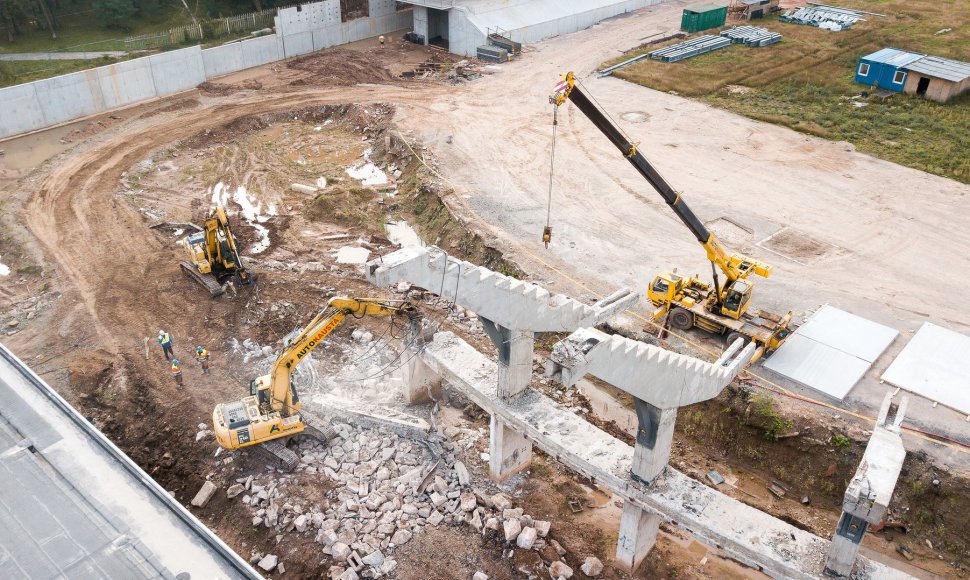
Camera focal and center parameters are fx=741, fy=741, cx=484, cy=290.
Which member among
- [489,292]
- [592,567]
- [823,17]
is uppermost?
[823,17]

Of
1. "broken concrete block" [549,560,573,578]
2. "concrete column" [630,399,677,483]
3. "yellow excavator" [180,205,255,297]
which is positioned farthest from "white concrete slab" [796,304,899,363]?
"yellow excavator" [180,205,255,297]

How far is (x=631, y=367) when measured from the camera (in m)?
14.5

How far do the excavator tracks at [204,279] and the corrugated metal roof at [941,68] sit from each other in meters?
39.2

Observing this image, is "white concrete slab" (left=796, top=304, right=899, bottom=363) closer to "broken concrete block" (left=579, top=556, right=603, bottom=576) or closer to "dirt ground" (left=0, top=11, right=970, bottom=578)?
"dirt ground" (left=0, top=11, right=970, bottom=578)

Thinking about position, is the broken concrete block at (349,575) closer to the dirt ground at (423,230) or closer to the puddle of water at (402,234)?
the dirt ground at (423,230)

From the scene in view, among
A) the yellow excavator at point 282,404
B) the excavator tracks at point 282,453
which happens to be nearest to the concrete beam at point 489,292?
the yellow excavator at point 282,404

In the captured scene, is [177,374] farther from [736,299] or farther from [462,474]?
[736,299]

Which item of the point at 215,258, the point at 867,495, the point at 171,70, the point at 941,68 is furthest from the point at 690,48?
the point at 867,495

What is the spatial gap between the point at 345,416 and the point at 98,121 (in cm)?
2851

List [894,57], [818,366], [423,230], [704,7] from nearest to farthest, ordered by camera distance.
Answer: [818,366] < [423,230] < [894,57] < [704,7]

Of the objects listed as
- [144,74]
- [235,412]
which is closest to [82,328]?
[235,412]

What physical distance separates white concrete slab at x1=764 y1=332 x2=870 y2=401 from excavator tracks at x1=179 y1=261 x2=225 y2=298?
18135 millimetres

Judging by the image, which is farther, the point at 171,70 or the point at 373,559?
the point at 171,70

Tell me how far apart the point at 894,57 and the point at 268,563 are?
45099mm
